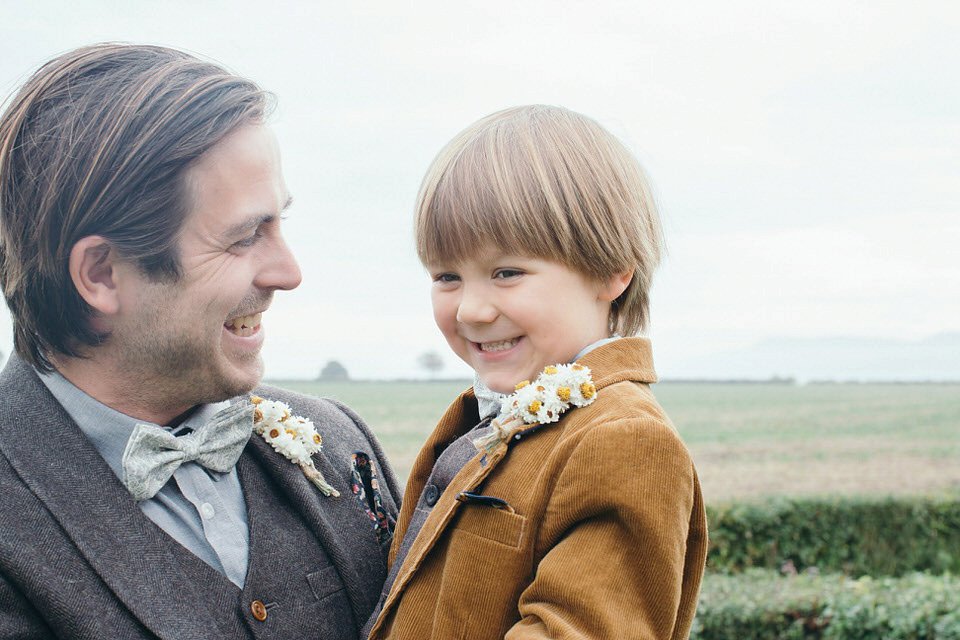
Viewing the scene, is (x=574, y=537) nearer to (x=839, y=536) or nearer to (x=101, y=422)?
(x=101, y=422)

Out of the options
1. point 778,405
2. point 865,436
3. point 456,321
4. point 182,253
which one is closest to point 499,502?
point 456,321

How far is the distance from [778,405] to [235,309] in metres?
58.9

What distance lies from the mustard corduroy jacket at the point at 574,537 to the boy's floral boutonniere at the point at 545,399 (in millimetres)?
30

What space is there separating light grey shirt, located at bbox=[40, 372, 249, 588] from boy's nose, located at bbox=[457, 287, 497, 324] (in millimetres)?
779

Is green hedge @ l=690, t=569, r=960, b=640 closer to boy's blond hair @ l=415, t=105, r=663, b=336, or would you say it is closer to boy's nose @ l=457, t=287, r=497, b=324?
boy's blond hair @ l=415, t=105, r=663, b=336

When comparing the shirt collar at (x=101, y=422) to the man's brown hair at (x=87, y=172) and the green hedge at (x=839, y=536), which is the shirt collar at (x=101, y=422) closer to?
the man's brown hair at (x=87, y=172)

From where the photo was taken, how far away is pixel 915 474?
60.8 feet

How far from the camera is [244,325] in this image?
2.30 m

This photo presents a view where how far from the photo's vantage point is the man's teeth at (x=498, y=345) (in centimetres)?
210

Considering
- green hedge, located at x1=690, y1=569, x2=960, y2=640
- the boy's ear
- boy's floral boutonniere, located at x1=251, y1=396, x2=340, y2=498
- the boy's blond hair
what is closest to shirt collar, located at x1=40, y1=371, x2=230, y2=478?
boy's floral boutonniere, located at x1=251, y1=396, x2=340, y2=498

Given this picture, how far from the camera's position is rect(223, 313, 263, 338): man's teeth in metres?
2.27

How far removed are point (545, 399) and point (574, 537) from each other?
1.05ft

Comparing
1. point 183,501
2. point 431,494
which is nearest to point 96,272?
point 183,501

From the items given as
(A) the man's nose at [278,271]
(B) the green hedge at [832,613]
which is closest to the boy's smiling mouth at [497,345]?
(A) the man's nose at [278,271]
